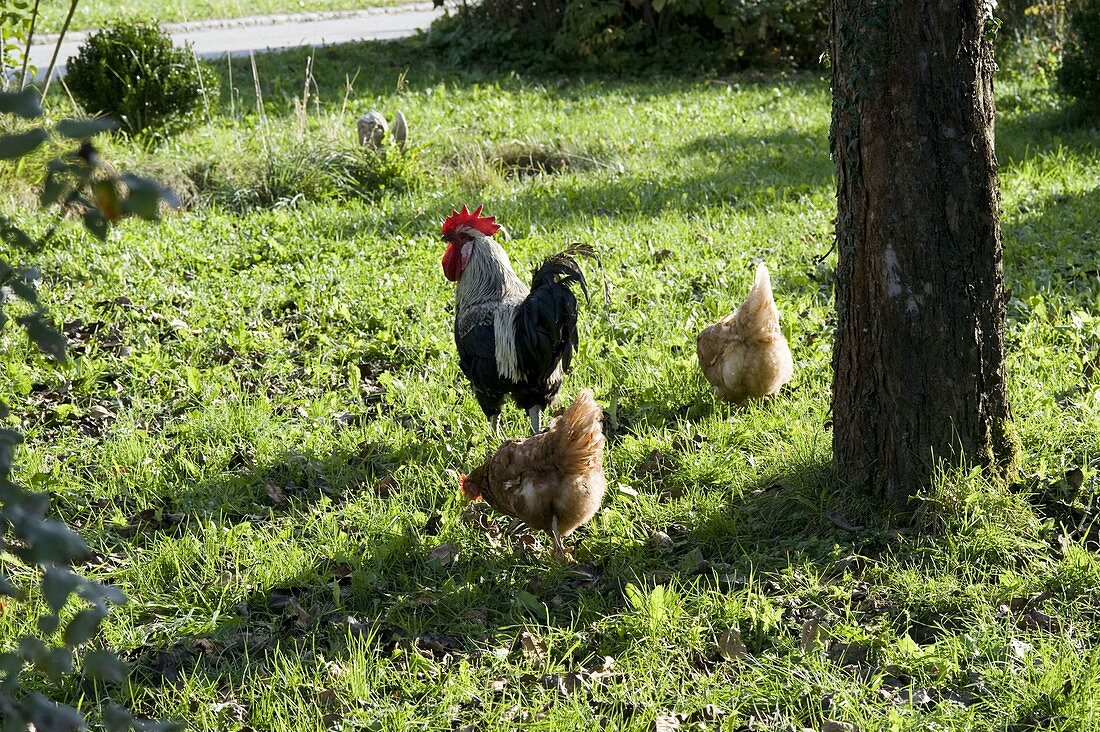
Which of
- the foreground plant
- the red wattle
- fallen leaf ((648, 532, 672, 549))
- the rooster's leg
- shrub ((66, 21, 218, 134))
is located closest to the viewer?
the foreground plant

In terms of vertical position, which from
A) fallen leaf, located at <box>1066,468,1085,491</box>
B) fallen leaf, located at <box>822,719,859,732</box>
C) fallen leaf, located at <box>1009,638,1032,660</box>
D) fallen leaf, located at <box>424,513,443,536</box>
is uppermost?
fallen leaf, located at <box>1066,468,1085,491</box>

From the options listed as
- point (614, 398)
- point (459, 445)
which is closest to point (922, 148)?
point (614, 398)

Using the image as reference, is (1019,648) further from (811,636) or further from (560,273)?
(560,273)

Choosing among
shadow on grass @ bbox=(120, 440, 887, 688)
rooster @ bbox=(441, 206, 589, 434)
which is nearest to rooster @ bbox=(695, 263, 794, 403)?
shadow on grass @ bbox=(120, 440, 887, 688)

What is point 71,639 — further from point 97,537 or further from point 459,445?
point 459,445

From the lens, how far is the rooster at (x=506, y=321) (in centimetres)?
456

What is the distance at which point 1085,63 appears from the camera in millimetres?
9797

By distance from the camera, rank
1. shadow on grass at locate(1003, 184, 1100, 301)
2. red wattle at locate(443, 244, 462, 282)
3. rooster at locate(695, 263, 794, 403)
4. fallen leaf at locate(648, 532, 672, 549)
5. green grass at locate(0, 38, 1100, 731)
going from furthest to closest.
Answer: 1. shadow on grass at locate(1003, 184, 1100, 301)
2. red wattle at locate(443, 244, 462, 282)
3. rooster at locate(695, 263, 794, 403)
4. fallen leaf at locate(648, 532, 672, 549)
5. green grass at locate(0, 38, 1100, 731)

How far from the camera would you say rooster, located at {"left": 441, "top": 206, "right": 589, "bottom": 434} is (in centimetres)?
456

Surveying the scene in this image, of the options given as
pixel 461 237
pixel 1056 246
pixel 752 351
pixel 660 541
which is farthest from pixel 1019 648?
pixel 1056 246

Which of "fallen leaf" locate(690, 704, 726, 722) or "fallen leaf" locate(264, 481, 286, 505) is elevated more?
"fallen leaf" locate(264, 481, 286, 505)

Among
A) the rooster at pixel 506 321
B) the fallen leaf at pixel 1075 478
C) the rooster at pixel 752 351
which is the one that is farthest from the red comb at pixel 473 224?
the fallen leaf at pixel 1075 478

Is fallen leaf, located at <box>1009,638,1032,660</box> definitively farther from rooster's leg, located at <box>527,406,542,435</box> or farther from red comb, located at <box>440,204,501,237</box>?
red comb, located at <box>440,204,501,237</box>

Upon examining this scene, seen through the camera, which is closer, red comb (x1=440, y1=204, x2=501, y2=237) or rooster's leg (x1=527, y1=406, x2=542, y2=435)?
rooster's leg (x1=527, y1=406, x2=542, y2=435)
